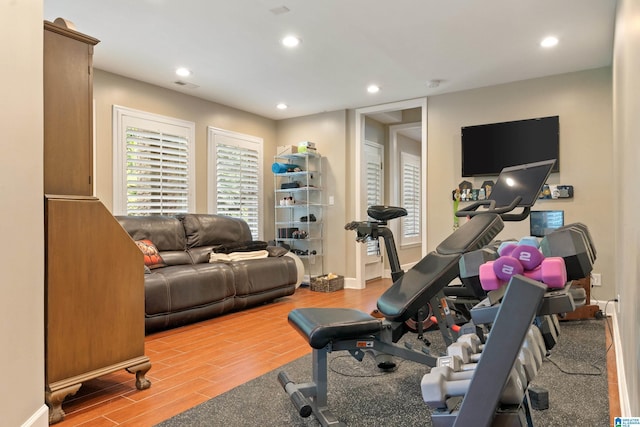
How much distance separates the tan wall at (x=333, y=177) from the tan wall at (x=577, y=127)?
1.78m

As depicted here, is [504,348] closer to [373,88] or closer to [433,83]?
[433,83]

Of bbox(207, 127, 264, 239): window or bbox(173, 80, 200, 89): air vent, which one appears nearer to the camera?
bbox(173, 80, 200, 89): air vent

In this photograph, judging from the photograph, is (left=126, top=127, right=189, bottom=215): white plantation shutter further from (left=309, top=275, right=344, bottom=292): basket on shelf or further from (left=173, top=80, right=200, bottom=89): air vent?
(left=309, top=275, right=344, bottom=292): basket on shelf

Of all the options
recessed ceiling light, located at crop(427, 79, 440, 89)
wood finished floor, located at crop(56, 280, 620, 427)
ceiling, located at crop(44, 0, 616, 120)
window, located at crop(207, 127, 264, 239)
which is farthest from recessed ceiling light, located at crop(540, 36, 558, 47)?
window, located at crop(207, 127, 264, 239)

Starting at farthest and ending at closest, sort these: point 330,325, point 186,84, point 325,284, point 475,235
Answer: point 325,284 < point 186,84 < point 475,235 < point 330,325

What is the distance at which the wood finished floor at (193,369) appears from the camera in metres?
2.10

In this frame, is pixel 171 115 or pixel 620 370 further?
pixel 171 115

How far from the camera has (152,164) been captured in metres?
4.75

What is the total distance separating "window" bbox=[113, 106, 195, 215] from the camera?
4441mm

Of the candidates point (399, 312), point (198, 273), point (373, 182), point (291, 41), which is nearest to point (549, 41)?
point (291, 41)

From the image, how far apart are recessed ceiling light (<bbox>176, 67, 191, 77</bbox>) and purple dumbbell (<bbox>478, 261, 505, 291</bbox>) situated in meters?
4.07

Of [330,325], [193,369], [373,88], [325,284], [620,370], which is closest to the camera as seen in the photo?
[330,325]

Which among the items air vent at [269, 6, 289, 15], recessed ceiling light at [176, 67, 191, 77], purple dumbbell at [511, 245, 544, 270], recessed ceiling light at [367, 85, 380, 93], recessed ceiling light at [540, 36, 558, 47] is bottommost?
purple dumbbell at [511, 245, 544, 270]

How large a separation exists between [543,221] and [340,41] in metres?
2.92
